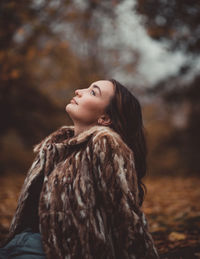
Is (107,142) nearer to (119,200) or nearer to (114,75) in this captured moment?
(119,200)

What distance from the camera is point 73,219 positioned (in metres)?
1.65

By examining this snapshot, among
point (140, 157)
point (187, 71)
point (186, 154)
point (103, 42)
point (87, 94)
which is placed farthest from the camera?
point (103, 42)

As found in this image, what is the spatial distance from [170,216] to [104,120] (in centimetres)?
272

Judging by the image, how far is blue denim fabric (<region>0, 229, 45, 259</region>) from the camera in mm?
1705

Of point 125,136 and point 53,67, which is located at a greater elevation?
point 53,67

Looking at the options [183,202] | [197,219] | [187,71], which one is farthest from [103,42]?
[197,219]

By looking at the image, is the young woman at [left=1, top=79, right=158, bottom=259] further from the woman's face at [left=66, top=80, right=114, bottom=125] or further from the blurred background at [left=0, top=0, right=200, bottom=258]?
the blurred background at [left=0, top=0, right=200, bottom=258]

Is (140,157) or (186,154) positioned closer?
(140,157)

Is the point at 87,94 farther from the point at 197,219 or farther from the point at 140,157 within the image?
the point at 197,219

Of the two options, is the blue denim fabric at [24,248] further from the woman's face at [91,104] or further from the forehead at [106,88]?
the forehead at [106,88]

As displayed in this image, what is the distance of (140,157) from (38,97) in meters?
7.45

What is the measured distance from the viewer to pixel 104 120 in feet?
A: 6.77

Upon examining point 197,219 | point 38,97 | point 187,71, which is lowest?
point 197,219

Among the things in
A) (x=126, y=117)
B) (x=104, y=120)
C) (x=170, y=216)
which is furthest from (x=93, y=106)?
(x=170, y=216)
